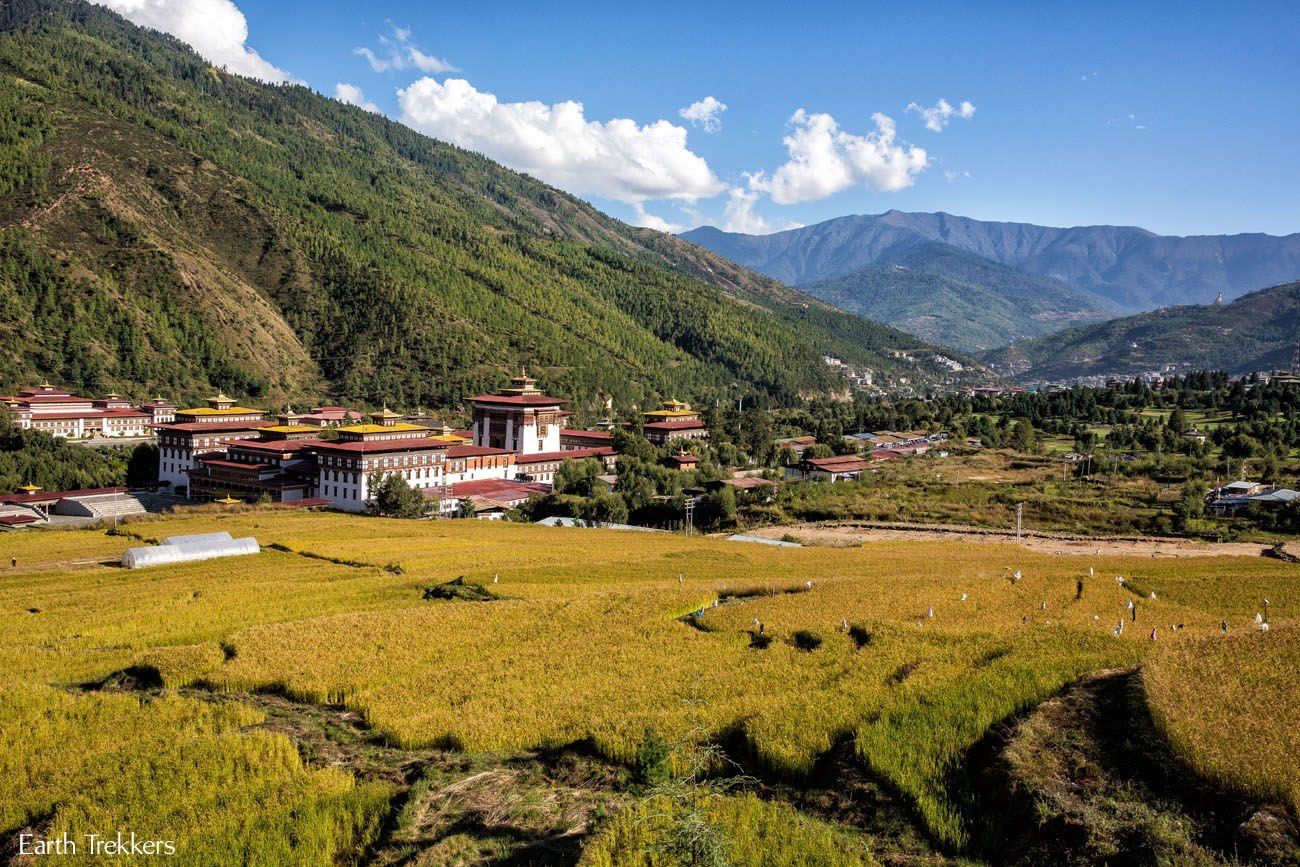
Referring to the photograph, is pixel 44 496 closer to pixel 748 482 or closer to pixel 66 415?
pixel 66 415

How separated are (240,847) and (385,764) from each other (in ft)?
11.0

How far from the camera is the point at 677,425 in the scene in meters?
118


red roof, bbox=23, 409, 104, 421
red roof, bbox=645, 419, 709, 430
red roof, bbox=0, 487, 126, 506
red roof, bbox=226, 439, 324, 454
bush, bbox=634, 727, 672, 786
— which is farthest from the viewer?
red roof, bbox=645, 419, 709, 430

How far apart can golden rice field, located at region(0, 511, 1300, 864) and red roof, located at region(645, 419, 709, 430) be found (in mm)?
74941

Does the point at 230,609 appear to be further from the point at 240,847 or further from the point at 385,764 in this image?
the point at 240,847

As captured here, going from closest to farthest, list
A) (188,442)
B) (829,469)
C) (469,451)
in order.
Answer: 1. (188,442)
2. (469,451)
3. (829,469)

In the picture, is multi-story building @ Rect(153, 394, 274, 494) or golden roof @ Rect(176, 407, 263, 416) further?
golden roof @ Rect(176, 407, 263, 416)

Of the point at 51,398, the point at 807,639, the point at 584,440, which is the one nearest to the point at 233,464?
the point at 51,398

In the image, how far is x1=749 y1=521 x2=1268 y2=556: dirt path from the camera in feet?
179

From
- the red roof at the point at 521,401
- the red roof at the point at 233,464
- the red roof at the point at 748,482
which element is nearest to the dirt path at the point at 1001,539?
the red roof at the point at 748,482

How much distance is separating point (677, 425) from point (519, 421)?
3030cm

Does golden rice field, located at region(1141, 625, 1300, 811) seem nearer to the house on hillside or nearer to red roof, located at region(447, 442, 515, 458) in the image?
the house on hillside

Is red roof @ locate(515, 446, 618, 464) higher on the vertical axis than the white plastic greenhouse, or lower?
→ higher

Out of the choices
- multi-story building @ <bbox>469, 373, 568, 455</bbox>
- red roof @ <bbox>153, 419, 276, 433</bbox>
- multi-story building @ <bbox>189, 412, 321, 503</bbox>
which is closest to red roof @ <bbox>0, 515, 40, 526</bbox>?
multi-story building @ <bbox>189, 412, 321, 503</bbox>
